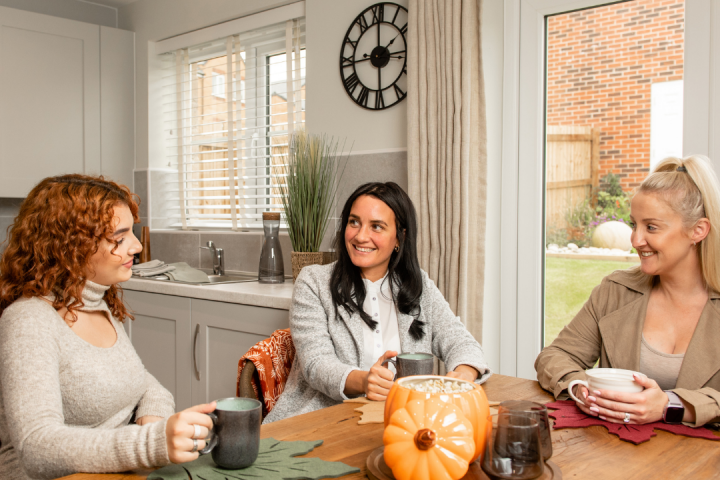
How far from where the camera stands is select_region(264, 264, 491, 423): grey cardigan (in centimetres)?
157

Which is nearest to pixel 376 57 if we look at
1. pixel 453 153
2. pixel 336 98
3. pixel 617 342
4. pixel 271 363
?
pixel 336 98

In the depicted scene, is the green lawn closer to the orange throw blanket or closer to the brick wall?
the brick wall

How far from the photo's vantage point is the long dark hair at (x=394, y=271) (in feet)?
5.76

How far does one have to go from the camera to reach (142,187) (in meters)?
4.03

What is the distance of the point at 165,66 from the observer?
405 cm

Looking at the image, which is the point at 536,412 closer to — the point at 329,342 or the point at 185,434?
the point at 185,434

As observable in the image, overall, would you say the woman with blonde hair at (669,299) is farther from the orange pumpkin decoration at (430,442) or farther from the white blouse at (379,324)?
the orange pumpkin decoration at (430,442)

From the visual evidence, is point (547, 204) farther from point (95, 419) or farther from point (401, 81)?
point (95, 419)

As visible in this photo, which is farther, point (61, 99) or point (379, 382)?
point (61, 99)

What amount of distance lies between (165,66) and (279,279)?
1.94 m

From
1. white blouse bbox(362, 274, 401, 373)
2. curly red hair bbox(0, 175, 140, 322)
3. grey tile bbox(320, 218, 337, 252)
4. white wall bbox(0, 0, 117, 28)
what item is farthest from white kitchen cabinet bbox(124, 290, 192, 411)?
white wall bbox(0, 0, 117, 28)

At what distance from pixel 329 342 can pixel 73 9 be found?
344 centimetres

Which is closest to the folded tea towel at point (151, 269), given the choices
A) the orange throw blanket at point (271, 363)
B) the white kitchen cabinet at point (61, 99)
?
the white kitchen cabinet at point (61, 99)

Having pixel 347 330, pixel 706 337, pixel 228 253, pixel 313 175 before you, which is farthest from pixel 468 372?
pixel 228 253
